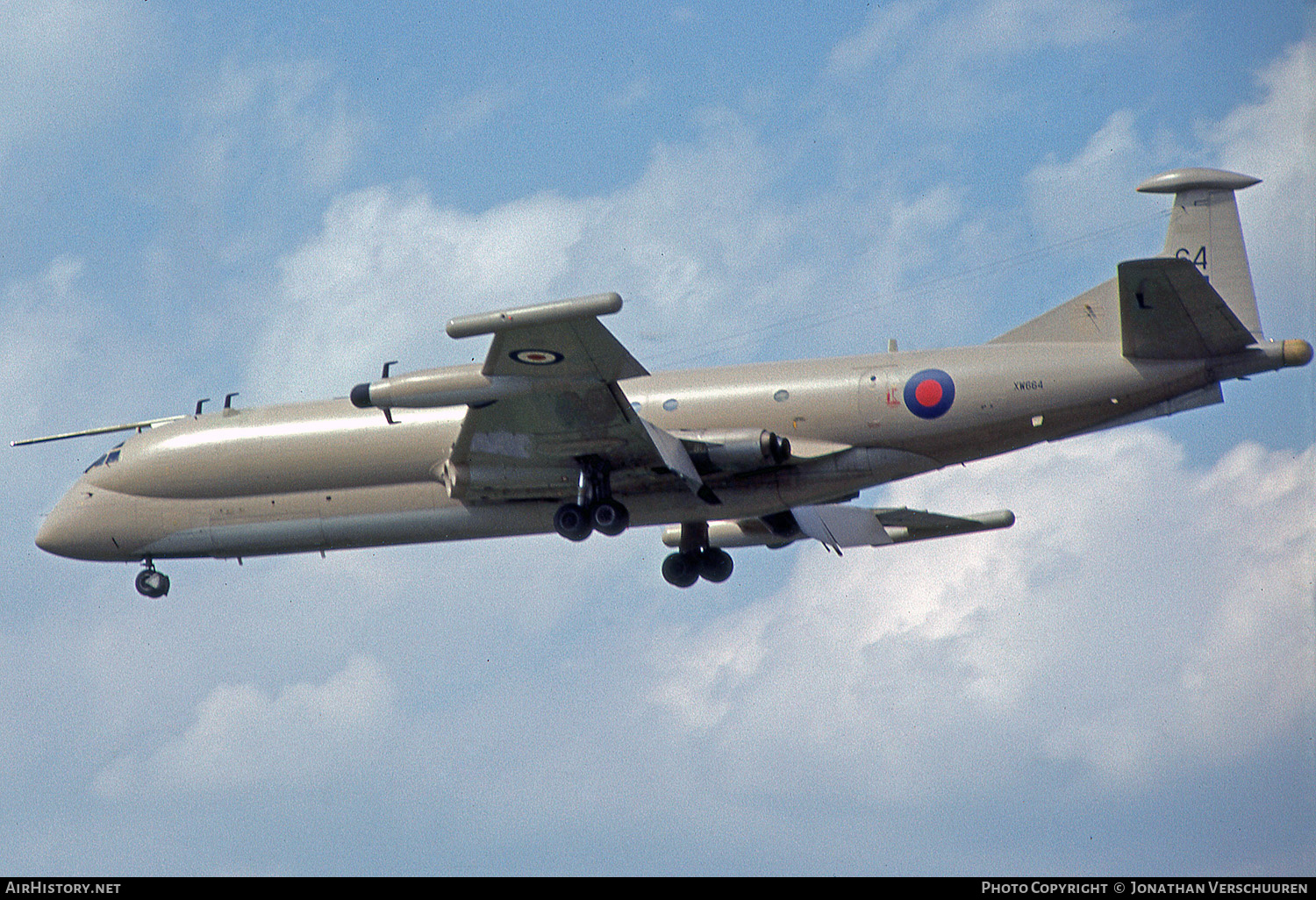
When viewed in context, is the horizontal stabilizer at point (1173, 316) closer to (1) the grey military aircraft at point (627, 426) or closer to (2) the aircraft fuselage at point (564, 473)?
(1) the grey military aircraft at point (627, 426)

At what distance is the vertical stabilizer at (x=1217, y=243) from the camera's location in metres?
25.7

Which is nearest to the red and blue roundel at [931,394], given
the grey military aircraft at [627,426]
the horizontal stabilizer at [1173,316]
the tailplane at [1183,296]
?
the grey military aircraft at [627,426]

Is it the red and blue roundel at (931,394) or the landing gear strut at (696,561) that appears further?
the landing gear strut at (696,561)

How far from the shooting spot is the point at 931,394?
25969 mm

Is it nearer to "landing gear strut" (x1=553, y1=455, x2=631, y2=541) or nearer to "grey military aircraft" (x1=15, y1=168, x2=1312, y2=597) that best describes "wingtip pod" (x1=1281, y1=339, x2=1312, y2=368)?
"grey military aircraft" (x1=15, y1=168, x2=1312, y2=597)

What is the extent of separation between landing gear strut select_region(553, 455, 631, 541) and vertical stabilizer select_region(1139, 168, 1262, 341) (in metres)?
10.5

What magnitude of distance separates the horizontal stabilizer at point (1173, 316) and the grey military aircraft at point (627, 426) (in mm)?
40

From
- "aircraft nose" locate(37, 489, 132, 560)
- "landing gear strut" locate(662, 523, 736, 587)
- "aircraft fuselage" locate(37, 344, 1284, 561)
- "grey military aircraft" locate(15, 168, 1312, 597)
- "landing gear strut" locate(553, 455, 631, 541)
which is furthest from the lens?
"landing gear strut" locate(662, 523, 736, 587)

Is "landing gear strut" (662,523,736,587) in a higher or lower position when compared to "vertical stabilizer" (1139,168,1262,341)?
lower

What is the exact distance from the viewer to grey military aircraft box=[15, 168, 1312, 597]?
78.9 feet

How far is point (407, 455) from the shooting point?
1126 inches

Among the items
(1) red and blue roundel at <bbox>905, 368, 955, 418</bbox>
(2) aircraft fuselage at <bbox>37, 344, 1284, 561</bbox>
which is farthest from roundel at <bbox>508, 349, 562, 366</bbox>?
(1) red and blue roundel at <bbox>905, 368, 955, 418</bbox>
